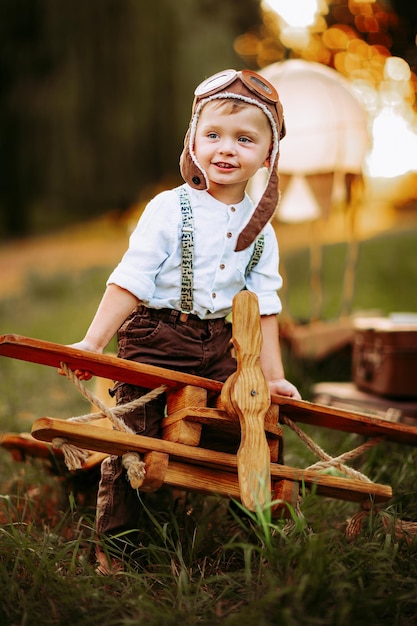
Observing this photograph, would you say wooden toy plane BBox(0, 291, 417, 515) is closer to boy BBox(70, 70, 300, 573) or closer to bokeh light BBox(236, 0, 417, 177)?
boy BBox(70, 70, 300, 573)

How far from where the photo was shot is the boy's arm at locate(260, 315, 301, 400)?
87.6 inches

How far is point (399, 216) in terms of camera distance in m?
11.9

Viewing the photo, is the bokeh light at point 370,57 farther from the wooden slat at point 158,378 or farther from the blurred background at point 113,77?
the wooden slat at point 158,378

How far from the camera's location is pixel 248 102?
2061 millimetres

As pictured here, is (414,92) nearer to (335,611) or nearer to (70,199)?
(335,611)

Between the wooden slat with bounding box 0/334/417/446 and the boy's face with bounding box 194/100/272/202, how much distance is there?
2.03 ft

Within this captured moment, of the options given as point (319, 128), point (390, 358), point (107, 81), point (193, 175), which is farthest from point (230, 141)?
point (107, 81)

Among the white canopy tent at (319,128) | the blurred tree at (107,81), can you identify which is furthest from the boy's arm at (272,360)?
the blurred tree at (107,81)

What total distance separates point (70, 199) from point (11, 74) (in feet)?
6.98

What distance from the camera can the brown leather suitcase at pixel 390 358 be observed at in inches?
133

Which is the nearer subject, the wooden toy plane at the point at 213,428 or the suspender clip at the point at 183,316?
the wooden toy plane at the point at 213,428

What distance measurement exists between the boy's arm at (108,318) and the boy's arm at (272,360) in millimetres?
442

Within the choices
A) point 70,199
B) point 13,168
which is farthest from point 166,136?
point 13,168

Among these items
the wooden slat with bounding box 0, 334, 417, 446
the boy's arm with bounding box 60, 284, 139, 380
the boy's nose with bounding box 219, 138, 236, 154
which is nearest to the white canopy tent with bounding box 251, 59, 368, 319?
the boy's nose with bounding box 219, 138, 236, 154
